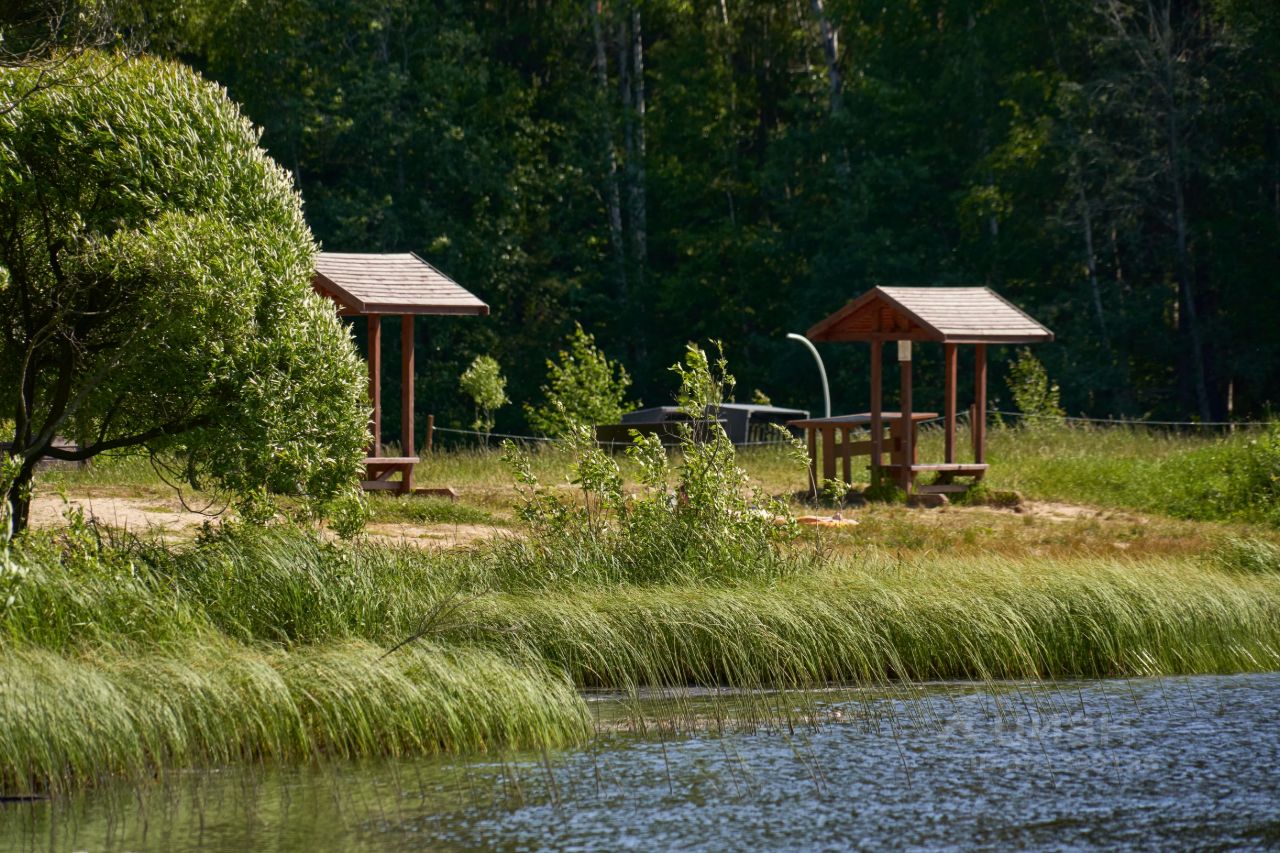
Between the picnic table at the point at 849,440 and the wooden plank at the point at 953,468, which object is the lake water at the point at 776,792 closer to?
the wooden plank at the point at 953,468

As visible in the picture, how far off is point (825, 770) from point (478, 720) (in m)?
2.02

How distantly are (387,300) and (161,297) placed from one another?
27.7ft

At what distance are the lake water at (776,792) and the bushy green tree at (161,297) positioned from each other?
3.20 meters

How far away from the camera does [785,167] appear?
3916 centimetres

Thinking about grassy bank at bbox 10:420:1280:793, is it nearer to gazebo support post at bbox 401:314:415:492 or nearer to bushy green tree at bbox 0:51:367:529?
bushy green tree at bbox 0:51:367:529

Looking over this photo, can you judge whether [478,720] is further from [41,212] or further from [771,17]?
[771,17]

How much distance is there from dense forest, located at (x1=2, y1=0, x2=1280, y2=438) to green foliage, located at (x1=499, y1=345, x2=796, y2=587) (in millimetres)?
19621

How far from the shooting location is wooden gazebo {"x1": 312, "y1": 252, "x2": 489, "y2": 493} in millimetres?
19359

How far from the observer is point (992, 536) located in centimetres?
1677

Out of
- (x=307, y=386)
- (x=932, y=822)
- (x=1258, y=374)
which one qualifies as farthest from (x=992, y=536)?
(x=1258, y=374)

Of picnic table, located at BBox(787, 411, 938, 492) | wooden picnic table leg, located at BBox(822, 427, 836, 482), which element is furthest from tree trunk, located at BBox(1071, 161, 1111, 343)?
wooden picnic table leg, located at BBox(822, 427, 836, 482)

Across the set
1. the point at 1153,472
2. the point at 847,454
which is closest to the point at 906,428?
the point at 847,454

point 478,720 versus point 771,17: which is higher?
point 771,17

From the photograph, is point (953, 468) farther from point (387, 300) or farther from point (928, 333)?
point (387, 300)
